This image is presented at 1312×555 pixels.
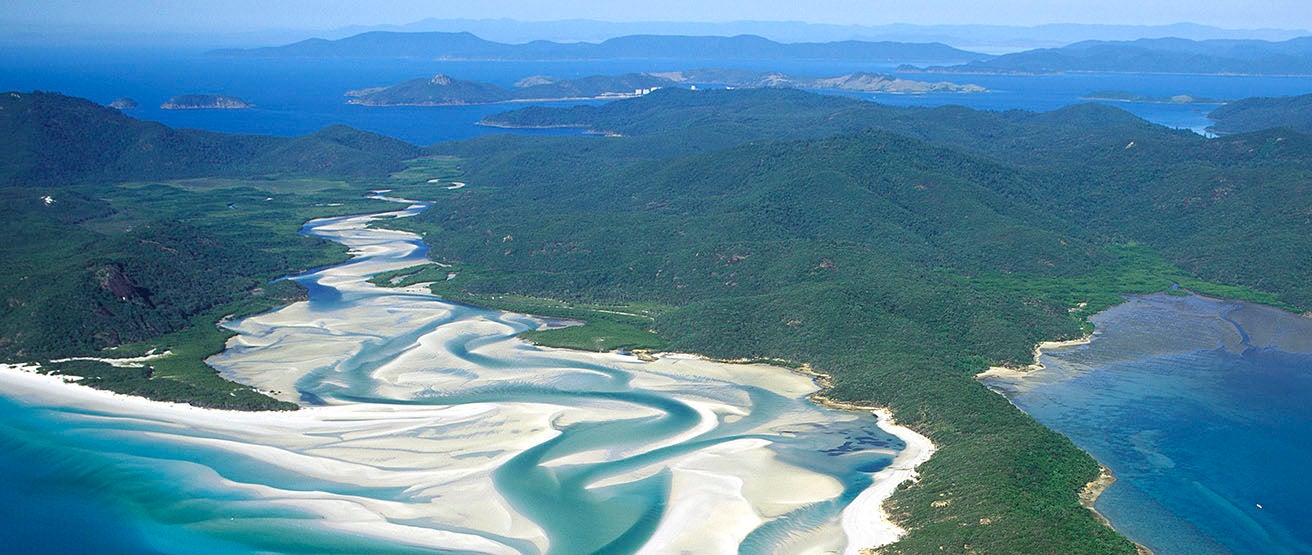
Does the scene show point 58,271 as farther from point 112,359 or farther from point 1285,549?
point 1285,549

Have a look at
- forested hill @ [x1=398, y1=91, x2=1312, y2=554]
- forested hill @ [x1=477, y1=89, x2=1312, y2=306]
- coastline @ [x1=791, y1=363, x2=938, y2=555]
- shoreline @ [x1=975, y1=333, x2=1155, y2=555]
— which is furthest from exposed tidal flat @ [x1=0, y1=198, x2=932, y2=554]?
forested hill @ [x1=477, y1=89, x2=1312, y2=306]

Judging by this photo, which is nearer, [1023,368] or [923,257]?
[1023,368]

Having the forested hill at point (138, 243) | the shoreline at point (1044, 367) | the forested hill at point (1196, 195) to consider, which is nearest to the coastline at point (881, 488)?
the shoreline at point (1044, 367)

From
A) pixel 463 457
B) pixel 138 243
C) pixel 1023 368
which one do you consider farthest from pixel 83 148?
pixel 1023 368

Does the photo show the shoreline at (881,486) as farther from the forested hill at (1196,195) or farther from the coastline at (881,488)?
the forested hill at (1196,195)

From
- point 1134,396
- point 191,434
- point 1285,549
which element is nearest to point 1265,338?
point 1134,396

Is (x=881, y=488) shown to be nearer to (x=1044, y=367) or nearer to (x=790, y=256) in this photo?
(x=1044, y=367)
